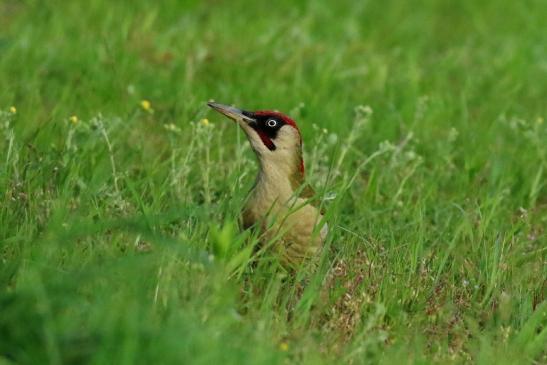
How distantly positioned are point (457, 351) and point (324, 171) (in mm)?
2109

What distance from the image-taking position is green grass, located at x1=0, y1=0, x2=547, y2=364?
4.23 metres

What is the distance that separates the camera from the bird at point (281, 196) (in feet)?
17.3

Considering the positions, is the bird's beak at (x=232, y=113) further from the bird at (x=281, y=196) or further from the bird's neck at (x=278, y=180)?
the bird's neck at (x=278, y=180)

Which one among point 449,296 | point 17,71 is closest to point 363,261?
point 449,296

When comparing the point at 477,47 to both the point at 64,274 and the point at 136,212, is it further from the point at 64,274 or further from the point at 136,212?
the point at 64,274

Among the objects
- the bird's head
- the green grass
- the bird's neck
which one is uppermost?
the bird's head

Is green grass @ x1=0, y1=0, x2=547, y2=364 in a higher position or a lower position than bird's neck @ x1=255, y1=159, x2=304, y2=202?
lower

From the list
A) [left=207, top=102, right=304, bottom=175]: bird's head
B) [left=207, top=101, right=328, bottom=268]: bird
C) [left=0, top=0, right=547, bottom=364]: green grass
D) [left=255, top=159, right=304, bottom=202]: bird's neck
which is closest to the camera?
[left=0, top=0, right=547, bottom=364]: green grass

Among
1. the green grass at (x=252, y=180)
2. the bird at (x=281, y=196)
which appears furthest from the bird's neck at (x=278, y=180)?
the green grass at (x=252, y=180)

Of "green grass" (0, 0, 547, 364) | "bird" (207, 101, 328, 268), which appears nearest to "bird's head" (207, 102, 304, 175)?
"bird" (207, 101, 328, 268)

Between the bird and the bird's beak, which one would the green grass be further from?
the bird's beak

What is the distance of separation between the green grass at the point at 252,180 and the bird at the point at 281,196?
0.33ft

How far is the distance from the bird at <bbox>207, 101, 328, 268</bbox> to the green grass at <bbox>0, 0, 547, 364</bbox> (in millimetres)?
101

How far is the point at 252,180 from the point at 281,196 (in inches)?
45.1
